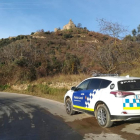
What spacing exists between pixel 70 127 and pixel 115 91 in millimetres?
1980

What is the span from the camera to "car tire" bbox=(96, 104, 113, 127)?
647 centimetres

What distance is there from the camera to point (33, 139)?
5.62m

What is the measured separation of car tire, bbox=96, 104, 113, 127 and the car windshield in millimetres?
858

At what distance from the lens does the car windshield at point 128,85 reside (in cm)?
645

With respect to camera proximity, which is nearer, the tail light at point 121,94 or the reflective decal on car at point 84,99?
the tail light at point 121,94

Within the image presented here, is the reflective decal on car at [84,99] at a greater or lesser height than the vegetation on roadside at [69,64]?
lesser

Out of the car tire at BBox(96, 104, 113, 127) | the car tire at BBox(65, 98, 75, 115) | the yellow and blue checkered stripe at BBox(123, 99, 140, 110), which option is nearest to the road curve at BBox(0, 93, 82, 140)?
the car tire at BBox(65, 98, 75, 115)

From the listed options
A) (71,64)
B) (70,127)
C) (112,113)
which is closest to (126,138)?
(112,113)

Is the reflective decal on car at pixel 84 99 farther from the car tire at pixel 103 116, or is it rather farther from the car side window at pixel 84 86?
the car tire at pixel 103 116

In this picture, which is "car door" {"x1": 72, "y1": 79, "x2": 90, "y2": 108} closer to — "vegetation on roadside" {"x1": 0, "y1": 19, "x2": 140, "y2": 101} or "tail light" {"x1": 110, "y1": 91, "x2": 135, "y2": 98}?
"tail light" {"x1": 110, "y1": 91, "x2": 135, "y2": 98}

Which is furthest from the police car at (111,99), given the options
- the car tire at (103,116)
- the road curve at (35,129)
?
the road curve at (35,129)

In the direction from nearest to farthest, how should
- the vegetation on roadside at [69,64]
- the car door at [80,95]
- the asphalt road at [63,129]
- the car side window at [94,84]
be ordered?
the asphalt road at [63,129] < the car side window at [94,84] < the car door at [80,95] < the vegetation on roadside at [69,64]

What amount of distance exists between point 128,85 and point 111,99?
0.77 m

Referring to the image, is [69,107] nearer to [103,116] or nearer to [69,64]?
[103,116]
